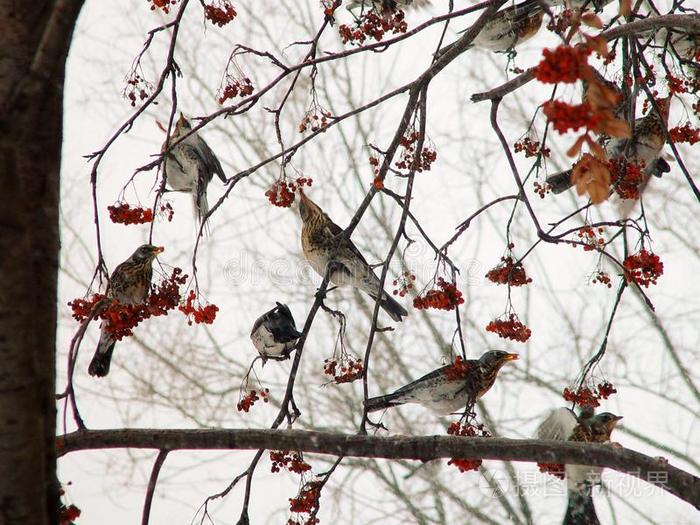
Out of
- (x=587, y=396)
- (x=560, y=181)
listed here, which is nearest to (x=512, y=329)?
(x=587, y=396)

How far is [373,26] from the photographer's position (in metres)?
1.40

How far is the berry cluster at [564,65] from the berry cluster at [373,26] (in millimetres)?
934

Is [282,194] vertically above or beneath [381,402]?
above

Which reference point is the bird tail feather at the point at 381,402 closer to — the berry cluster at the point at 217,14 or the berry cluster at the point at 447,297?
the berry cluster at the point at 447,297

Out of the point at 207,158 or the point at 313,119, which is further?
the point at 207,158

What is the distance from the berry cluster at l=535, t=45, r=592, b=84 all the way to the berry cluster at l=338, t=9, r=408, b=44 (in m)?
0.93

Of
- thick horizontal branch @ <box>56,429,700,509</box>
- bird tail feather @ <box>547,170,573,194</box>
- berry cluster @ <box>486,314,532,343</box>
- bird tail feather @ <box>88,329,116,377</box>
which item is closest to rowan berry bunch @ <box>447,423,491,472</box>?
thick horizontal branch @ <box>56,429,700,509</box>

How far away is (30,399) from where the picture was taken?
58 centimetres

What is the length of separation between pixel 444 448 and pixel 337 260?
2.70 ft

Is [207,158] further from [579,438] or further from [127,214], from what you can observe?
[579,438]

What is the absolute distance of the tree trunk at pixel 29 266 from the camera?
56 cm

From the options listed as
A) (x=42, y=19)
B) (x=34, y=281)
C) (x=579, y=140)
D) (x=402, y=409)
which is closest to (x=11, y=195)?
(x=34, y=281)

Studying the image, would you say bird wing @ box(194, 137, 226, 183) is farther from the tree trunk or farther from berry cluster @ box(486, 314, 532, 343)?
the tree trunk

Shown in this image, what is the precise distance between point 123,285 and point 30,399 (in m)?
1.05
